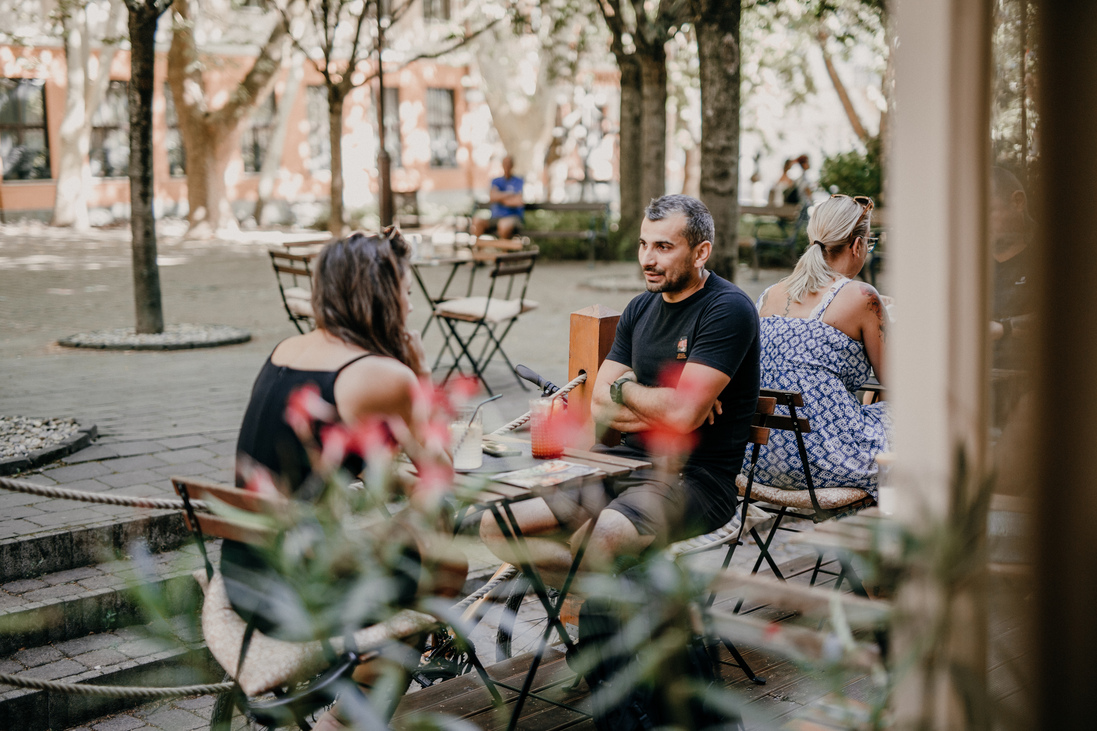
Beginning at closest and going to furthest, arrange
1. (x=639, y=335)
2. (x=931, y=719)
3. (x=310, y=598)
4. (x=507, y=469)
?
(x=931, y=719)
(x=310, y=598)
(x=507, y=469)
(x=639, y=335)

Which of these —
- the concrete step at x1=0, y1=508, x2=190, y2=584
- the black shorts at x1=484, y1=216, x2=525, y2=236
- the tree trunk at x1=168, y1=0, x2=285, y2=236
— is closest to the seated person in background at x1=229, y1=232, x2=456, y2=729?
the concrete step at x1=0, y1=508, x2=190, y2=584

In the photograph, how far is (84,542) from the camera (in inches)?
184

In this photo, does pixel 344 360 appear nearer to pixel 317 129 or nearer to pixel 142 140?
pixel 142 140

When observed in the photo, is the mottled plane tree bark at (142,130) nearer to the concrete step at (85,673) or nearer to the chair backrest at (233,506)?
the concrete step at (85,673)

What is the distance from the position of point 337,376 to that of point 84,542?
8.17ft

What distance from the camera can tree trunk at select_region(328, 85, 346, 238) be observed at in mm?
18484

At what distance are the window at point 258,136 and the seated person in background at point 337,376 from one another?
26.7 metres

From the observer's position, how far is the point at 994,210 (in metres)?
1.62

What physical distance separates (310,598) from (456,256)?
8.08 metres

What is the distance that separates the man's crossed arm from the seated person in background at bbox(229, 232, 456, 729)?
1009 millimetres

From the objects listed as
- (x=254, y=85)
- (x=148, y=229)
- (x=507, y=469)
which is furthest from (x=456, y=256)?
(x=254, y=85)

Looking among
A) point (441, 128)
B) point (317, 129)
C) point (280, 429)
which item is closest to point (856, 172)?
point (280, 429)

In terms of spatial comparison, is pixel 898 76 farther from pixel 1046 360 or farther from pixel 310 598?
pixel 310 598

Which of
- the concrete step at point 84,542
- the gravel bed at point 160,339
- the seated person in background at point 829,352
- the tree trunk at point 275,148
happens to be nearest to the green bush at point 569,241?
the gravel bed at point 160,339
